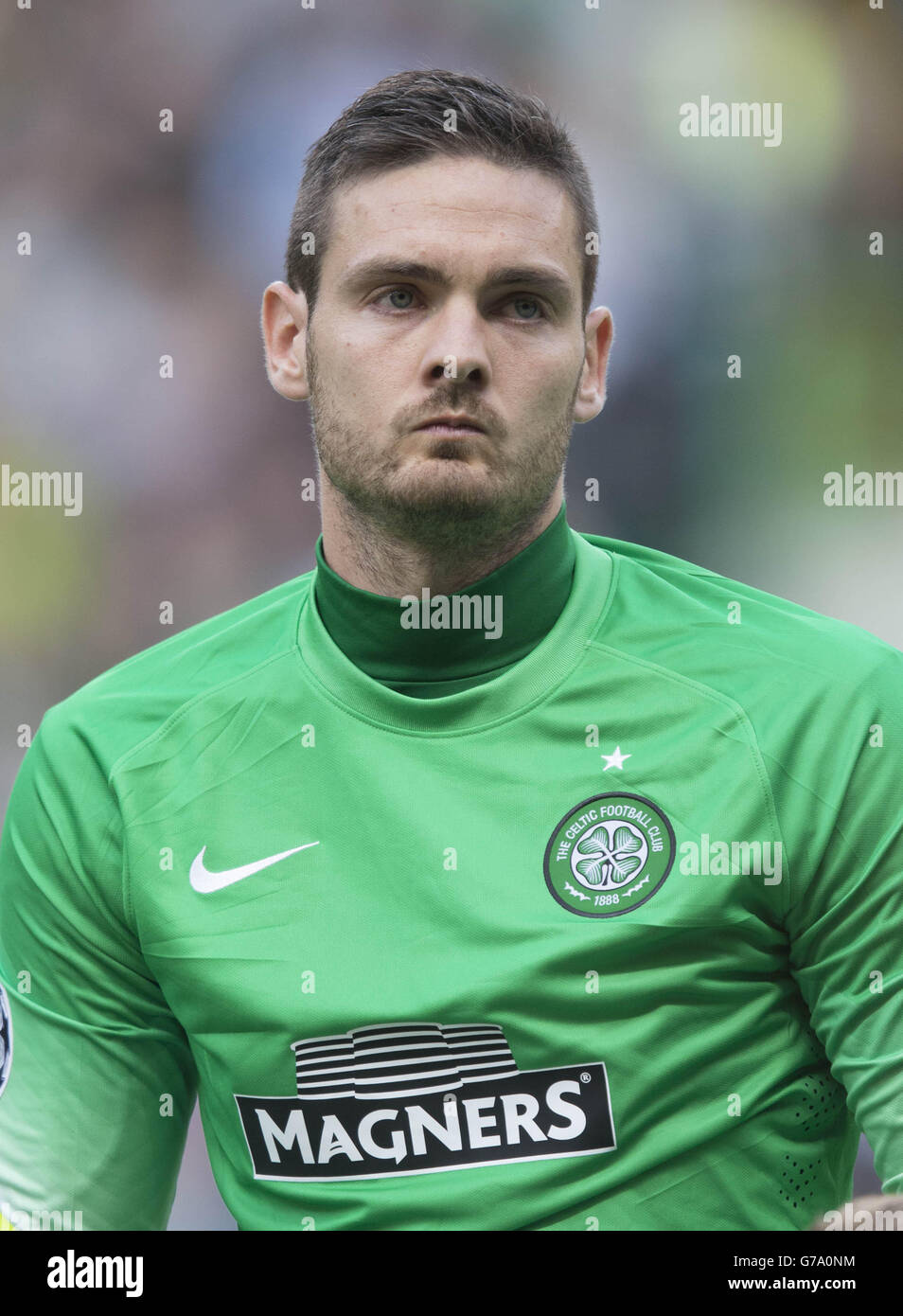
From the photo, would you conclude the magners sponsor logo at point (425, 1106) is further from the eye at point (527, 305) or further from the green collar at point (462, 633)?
the eye at point (527, 305)

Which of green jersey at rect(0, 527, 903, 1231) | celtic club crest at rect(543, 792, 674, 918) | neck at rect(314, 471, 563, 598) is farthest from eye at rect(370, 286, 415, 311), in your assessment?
celtic club crest at rect(543, 792, 674, 918)

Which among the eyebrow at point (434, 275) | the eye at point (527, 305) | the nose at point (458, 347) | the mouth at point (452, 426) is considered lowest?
the mouth at point (452, 426)

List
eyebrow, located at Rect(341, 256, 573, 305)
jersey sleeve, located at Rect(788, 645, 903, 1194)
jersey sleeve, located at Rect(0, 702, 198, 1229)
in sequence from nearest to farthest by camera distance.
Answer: jersey sleeve, located at Rect(788, 645, 903, 1194), eyebrow, located at Rect(341, 256, 573, 305), jersey sleeve, located at Rect(0, 702, 198, 1229)

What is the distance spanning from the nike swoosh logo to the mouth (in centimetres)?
51

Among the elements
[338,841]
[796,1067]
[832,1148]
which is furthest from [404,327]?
[832,1148]

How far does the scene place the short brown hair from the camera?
1771mm

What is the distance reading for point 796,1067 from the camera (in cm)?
166

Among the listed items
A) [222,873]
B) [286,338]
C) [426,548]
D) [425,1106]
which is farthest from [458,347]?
[425,1106]

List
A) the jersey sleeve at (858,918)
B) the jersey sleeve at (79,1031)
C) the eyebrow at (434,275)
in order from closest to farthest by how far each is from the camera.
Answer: the jersey sleeve at (858,918), the eyebrow at (434,275), the jersey sleeve at (79,1031)

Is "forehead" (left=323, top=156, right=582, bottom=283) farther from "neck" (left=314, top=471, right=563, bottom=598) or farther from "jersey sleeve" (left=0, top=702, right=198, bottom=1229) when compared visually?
"jersey sleeve" (left=0, top=702, right=198, bottom=1229)

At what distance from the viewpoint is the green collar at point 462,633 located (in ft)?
5.86

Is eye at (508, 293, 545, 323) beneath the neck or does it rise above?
above

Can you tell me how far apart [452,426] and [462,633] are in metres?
0.27

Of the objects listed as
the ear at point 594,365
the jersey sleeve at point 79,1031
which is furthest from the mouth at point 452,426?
the jersey sleeve at point 79,1031
